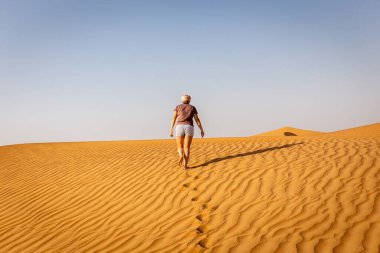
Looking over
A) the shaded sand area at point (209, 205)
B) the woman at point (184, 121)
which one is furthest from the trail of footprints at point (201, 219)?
the woman at point (184, 121)

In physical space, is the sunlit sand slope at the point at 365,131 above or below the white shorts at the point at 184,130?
below

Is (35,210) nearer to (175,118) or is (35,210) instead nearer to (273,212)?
(175,118)

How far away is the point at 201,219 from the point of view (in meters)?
4.65

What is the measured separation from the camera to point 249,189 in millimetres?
5660

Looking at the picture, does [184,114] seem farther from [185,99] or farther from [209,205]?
[209,205]

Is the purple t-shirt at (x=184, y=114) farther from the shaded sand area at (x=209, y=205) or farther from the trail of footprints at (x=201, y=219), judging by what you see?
the trail of footprints at (x=201, y=219)

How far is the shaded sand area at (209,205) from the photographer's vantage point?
12.7 ft

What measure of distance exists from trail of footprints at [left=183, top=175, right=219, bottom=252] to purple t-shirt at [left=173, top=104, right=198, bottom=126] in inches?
67.3

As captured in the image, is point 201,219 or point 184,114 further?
point 184,114

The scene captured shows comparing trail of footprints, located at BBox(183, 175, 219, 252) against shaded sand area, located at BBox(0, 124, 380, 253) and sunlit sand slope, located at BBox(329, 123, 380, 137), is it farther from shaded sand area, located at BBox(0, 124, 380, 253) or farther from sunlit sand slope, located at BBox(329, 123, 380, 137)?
sunlit sand slope, located at BBox(329, 123, 380, 137)

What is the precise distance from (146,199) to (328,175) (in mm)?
3879

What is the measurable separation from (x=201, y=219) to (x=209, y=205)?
1.80 feet

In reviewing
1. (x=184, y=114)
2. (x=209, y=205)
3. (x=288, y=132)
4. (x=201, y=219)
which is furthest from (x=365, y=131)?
(x=201, y=219)

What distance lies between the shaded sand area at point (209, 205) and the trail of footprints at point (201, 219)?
18mm
